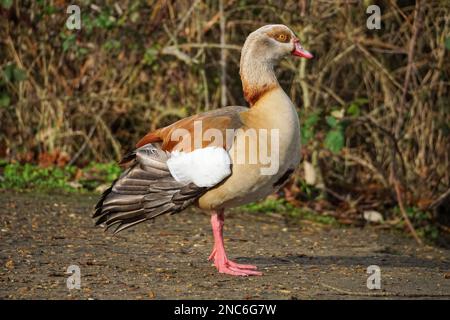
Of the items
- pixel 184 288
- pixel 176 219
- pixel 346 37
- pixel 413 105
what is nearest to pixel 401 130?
pixel 413 105

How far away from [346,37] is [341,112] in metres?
1.14

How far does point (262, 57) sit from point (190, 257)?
65.1 inches

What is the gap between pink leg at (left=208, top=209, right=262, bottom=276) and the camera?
6.16 m

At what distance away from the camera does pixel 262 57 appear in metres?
6.45

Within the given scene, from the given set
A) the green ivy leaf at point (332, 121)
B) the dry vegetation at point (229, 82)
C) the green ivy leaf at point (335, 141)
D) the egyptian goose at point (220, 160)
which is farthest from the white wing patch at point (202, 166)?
the dry vegetation at point (229, 82)

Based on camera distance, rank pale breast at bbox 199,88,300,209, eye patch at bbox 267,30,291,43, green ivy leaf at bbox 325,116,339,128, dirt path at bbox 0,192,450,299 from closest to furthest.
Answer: dirt path at bbox 0,192,450,299 < pale breast at bbox 199,88,300,209 < eye patch at bbox 267,30,291,43 < green ivy leaf at bbox 325,116,339,128

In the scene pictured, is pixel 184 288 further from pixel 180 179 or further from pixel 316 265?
pixel 316 265

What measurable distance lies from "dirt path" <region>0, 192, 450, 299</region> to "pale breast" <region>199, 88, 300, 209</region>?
1.85ft

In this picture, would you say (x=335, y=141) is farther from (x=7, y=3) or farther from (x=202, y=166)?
(x=7, y=3)

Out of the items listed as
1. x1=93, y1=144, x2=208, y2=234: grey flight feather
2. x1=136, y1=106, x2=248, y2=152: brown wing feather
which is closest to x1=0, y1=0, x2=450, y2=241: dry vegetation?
x1=136, y1=106, x2=248, y2=152: brown wing feather

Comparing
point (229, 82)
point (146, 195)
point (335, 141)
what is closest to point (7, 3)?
point (229, 82)

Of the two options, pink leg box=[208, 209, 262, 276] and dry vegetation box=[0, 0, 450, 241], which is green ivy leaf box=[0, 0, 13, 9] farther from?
pink leg box=[208, 209, 262, 276]

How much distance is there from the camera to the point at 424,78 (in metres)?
10.2
